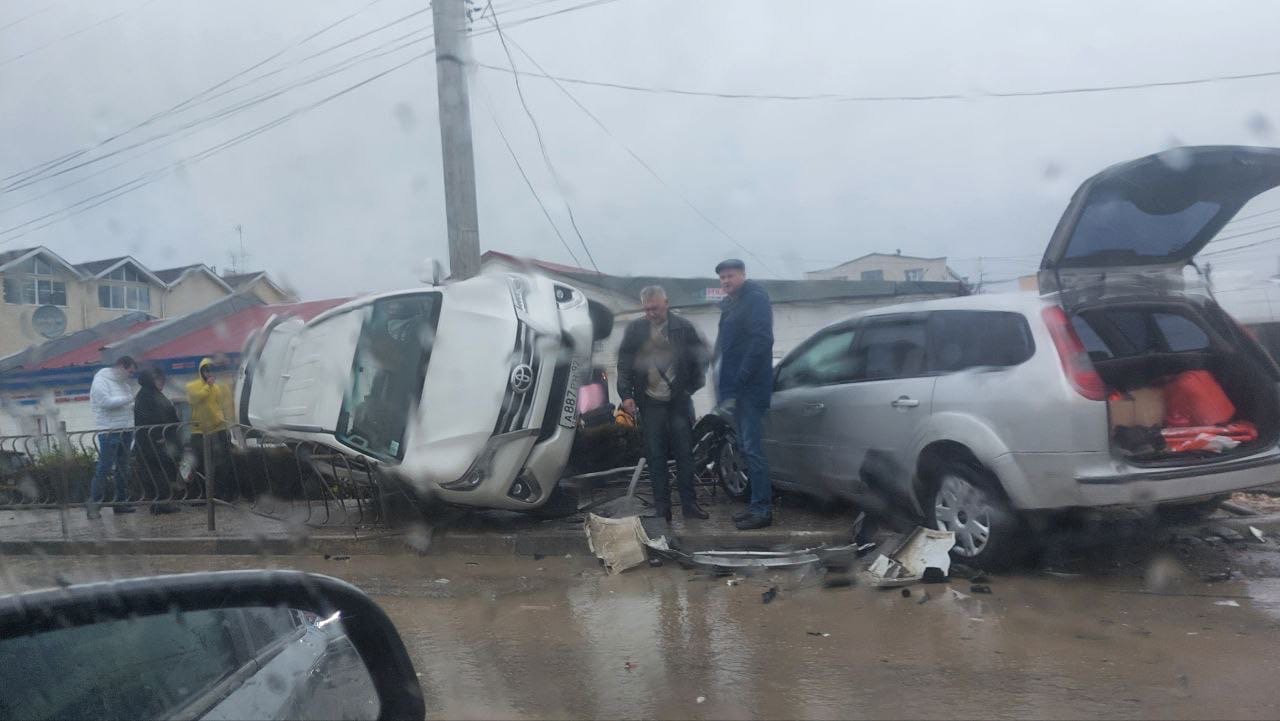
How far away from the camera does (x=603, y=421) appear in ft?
26.2

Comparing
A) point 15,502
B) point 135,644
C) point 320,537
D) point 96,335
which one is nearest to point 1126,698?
point 135,644

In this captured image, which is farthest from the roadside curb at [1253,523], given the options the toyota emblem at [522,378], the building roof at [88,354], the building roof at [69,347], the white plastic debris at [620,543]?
the building roof at [88,354]

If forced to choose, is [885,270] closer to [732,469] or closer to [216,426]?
[732,469]

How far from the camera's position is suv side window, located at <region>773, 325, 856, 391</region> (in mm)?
6504

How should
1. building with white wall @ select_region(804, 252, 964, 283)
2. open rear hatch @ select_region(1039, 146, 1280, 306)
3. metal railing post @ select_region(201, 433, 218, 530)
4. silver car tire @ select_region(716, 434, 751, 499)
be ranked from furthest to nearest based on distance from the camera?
1. building with white wall @ select_region(804, 252, 964, 283)
2. metal railing post @ select_region(201, 433, 218, 530)
3. silver car tire @ select_region(716, 434, 751, 499)
4. open rear hatch @ select_region(1039, 146, 1280, 306)

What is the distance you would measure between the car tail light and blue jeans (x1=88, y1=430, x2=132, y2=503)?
844 centimetres

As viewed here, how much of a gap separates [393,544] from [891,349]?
12.7 feet

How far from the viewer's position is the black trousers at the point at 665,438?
685 centimetres

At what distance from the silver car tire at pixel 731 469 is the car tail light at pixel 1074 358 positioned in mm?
2839

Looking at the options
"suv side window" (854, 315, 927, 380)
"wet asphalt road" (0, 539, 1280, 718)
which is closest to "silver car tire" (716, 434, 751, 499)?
"suv side window" (854, 315, 927, 380)

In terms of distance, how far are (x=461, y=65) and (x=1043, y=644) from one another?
23.2 ft

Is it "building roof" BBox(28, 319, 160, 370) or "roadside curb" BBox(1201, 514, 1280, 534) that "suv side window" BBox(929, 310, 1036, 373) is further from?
"building roof" BBox(28, 319, 160, 370)

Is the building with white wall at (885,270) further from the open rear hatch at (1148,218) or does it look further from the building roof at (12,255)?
the building roof at (12,255)

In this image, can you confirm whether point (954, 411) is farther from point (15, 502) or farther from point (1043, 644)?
point (15, 502)
